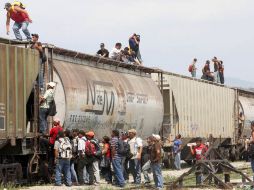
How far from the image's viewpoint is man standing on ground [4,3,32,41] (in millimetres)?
17734

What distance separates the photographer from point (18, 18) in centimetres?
1802

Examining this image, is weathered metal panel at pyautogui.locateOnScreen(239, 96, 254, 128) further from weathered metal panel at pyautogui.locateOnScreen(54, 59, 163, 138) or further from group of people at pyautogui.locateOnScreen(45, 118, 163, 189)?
group of people at pyautogui.locateOnScreen(45, 118, 163, 189)

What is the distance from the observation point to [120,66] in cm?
2175

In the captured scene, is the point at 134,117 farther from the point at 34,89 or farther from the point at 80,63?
the point at 34,89

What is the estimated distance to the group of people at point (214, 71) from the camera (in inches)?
1273

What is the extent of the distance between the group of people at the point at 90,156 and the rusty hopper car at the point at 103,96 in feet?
1.84

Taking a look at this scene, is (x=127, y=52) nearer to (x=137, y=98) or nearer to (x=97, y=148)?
(x=137, y=98)

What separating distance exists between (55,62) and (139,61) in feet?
27.4

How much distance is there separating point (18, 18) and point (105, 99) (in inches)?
138

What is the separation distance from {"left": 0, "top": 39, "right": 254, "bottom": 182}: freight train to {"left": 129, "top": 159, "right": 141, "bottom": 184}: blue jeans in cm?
148

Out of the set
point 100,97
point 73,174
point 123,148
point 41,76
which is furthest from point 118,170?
point 41,76

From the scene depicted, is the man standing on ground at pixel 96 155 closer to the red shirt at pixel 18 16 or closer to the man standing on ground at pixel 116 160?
the man standing on ground at pixel 116 160

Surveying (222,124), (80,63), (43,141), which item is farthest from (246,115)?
(43,141)

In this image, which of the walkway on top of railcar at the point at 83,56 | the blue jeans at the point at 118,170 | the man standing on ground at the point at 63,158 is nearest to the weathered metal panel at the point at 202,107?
the walkway on top of railcar at the point at 83,56
